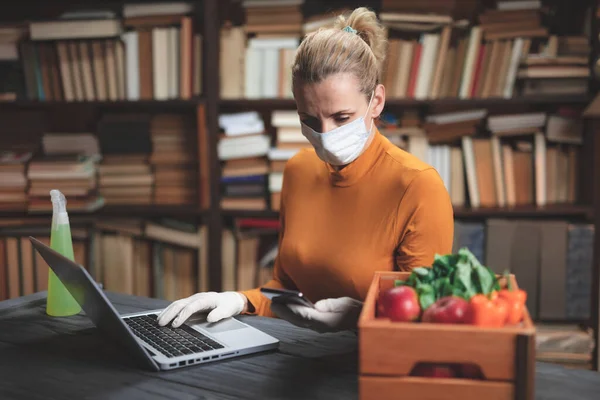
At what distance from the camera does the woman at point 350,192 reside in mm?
1354

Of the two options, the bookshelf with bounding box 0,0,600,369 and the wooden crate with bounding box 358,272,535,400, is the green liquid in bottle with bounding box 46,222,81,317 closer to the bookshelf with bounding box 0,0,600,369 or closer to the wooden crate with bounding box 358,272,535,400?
the wooden crate with bounding box 358,272,535,400

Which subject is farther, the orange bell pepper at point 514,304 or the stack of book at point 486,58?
the stack of book at point 486,58

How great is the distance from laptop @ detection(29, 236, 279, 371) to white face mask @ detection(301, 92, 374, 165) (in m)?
0.43

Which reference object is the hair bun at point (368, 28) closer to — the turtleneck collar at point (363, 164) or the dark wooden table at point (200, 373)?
the turtleneck collar at point (363, 164)

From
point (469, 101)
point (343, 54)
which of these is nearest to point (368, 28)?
point (343, 54)

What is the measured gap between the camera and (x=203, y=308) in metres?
1.21

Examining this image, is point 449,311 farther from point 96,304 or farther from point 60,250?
point 60,250

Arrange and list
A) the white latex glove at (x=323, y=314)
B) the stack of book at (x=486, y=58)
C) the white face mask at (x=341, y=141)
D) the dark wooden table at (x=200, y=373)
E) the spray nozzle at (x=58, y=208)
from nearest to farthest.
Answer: the dark wooden table at (x=200, y=373) < the white latex glove at (x=323, y=314) < the spray nozzle at (x=58, y=208) < the white face mask at (x=341, y=141) < the stack of book at (x=486, y=58)

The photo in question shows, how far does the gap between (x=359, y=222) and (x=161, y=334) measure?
53 cm

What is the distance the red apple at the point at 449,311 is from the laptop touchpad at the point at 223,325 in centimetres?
48

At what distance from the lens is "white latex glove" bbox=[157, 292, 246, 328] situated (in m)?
1.17

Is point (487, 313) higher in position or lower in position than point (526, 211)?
higher

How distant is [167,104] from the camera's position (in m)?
2.56

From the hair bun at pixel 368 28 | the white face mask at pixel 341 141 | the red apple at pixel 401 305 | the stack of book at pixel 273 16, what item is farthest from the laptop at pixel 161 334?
the stack of book at pixel 273 16
